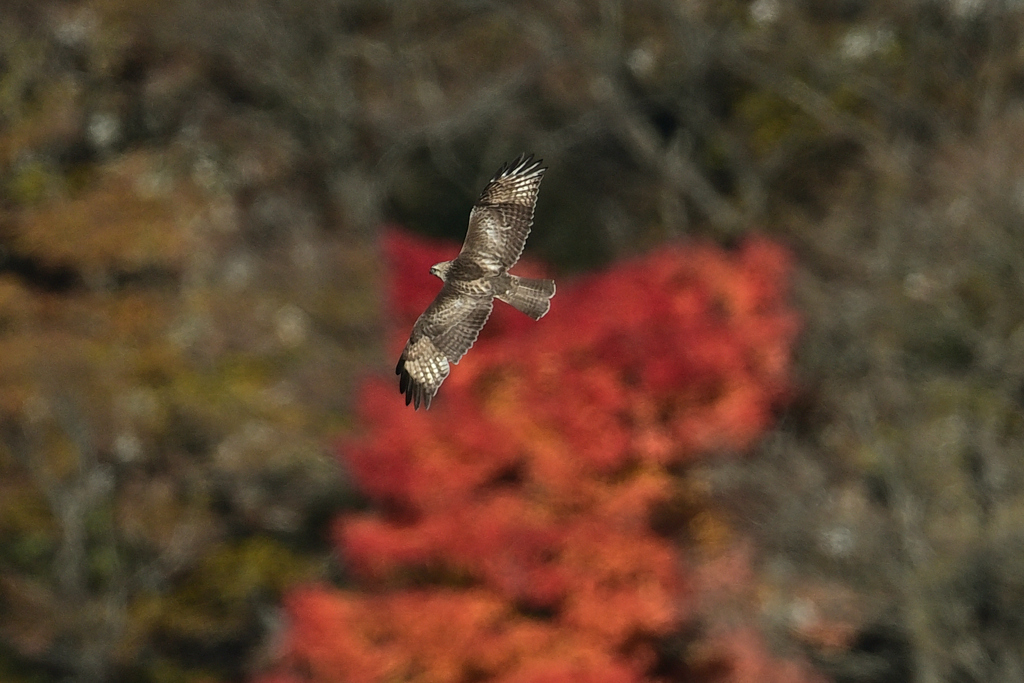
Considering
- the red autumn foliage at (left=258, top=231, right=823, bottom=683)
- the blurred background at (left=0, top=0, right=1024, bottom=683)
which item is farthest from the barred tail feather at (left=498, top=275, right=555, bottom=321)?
the blurred background at (left=0, top=0, right=1024, bottom=683)

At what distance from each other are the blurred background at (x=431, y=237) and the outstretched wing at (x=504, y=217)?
6.58 metres

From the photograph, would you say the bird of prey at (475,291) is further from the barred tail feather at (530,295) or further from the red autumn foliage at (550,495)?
the red autumn foliage at (550,495)

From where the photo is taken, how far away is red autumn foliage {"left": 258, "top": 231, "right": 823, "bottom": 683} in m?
12.0

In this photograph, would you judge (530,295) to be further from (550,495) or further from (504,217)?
(550,495)

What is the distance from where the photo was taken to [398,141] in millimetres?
20766

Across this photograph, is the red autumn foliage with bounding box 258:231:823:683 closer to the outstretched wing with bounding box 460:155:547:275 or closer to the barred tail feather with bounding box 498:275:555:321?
the outstretched wing with bounding box 460:155:547:275

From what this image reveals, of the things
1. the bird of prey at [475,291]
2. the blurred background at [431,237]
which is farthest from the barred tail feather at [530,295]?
the blurred background at [431,237]

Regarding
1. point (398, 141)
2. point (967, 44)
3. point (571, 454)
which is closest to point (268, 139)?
point (398, 141)

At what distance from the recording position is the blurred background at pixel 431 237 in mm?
12258

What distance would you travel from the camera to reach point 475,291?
5.23 m

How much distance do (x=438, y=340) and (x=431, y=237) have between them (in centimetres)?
1405

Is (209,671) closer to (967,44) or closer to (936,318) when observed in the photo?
(936,318)

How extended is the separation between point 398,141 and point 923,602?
1056 cm

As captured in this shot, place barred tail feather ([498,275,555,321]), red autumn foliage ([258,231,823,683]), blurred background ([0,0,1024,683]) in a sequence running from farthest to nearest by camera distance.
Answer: blurred background ([0,0,1024,683]) < red autumn foliage ([258,231,823,683]) < barred tail feather ([498,275,555,321])
